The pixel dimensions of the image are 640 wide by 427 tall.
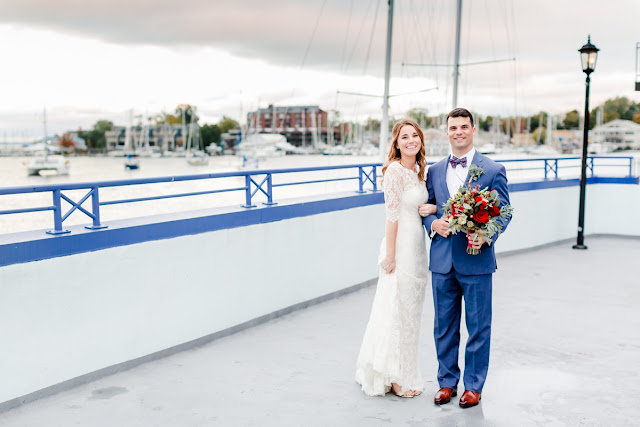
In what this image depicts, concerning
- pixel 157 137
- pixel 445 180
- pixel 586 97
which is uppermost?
pixel 157 137

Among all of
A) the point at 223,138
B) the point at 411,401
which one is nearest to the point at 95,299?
the point at 411,401

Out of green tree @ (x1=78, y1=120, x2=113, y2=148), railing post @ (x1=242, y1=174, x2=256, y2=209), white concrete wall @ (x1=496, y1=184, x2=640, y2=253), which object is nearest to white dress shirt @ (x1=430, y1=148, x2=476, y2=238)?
railing post @ (x1=242, y1=174, x2=256, y2=209)

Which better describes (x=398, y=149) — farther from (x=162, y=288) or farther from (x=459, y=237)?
(x=162, y=288)

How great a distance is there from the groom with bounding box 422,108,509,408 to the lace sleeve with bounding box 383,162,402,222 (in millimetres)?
207

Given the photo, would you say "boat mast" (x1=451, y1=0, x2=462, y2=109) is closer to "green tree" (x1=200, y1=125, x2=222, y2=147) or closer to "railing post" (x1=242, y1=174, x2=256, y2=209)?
"railing post" (x1=242, y1=174, x2=256, y2=209)

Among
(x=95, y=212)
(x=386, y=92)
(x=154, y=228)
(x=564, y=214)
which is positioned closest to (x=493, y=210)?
(x=154, y=228)

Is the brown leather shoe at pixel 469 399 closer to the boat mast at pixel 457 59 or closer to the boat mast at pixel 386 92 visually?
→ the boat mast at pixel 386 92

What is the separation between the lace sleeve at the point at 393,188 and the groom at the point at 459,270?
207mm

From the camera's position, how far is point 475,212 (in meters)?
3.54

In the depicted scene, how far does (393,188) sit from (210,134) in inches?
4570

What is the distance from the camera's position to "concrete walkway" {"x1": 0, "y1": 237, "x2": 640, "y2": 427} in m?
3.99

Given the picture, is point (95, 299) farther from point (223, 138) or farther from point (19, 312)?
point (223, 138)

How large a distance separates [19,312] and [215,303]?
1.93 metres

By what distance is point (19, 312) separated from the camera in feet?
13.6
